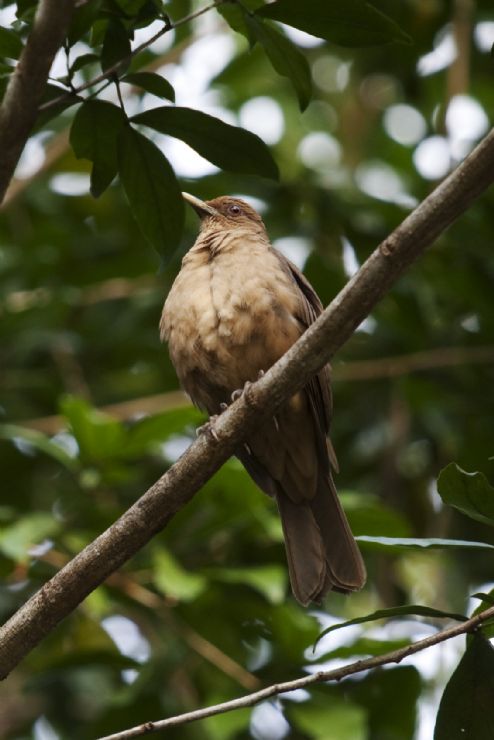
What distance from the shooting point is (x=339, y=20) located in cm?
248

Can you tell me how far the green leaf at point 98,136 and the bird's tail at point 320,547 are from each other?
5.37ft

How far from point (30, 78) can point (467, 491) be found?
49.7 inches

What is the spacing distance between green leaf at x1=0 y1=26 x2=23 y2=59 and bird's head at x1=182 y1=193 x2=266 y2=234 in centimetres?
220

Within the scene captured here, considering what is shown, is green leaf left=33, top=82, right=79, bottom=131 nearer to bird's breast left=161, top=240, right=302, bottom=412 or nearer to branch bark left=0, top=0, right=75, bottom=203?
branch bark left=0, top=0, right=75, bottom=203

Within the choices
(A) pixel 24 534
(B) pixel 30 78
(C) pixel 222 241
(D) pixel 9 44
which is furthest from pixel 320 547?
(B) pixel 30 78

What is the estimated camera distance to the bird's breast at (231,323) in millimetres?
3893

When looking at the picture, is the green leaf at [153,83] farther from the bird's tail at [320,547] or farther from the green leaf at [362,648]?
the green leaf at [362,648]

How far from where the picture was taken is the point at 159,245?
9.25 ft

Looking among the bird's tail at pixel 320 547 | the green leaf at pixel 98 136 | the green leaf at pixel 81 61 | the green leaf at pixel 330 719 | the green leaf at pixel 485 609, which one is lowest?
the green leaf at pixel 330 719

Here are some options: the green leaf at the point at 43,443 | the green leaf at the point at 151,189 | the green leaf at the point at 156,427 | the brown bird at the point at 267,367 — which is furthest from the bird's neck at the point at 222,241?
the green leaf at the point at 151,189

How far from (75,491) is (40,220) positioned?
1985 millimetres

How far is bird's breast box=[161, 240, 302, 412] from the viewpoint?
389 cm

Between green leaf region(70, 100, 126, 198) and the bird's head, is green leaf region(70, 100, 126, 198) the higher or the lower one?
the higher one

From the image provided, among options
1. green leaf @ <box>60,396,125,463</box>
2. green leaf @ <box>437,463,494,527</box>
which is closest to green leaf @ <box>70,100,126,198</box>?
green leaf @ <box>437,463,494,527</box>
